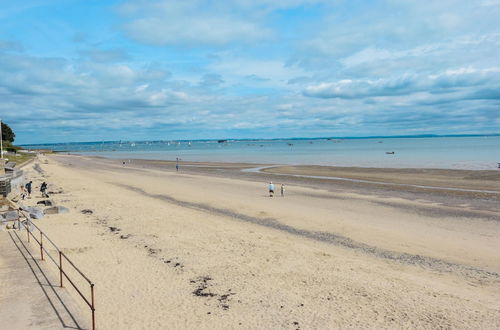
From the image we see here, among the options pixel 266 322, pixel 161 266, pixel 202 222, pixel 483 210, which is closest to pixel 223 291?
pixel 266 322

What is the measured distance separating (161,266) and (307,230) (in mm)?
8268

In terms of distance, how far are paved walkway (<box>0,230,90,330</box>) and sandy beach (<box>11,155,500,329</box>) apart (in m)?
0.80

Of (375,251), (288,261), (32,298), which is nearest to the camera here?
(32,298)

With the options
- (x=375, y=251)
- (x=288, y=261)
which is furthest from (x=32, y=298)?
(x=375, y=251)

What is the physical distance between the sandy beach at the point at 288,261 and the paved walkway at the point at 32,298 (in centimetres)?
80

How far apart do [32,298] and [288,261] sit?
799 centimetres

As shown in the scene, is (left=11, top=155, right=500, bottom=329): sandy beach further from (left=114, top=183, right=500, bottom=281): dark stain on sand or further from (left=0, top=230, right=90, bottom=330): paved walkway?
(left=0, top=230, right=90, bottom=330): paved walkway

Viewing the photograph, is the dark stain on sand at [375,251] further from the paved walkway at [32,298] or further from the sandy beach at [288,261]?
the paved walkway at [32,298]

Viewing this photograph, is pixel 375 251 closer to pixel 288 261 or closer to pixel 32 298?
pixel 288 261

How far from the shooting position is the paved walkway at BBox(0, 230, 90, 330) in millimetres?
8445

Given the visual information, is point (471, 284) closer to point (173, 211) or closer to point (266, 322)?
point (266, 322)

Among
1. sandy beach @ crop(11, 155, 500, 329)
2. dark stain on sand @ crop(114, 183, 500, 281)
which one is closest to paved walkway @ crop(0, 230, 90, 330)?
sandy beach @ crop(11, 155, 500, 329)

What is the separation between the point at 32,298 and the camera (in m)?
9.68

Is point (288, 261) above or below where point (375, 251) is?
above
